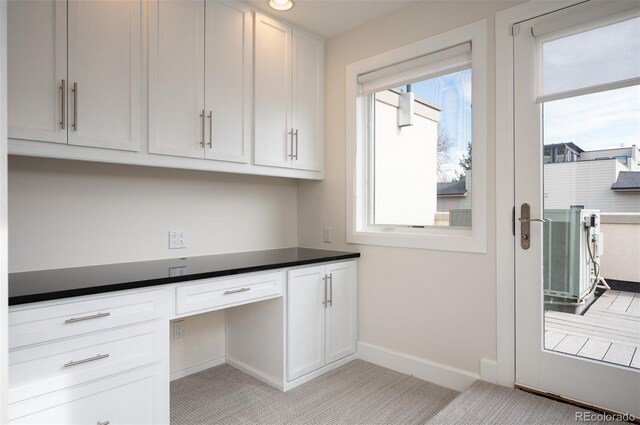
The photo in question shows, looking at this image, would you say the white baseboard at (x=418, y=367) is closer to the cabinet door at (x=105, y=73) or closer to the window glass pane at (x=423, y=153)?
the window glass pane at (x=423, y=153)

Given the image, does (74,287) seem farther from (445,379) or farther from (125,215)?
(445,379)

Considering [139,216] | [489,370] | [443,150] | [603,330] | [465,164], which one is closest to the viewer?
[603,330]

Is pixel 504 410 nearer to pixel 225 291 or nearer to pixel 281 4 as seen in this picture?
pixel 225 291

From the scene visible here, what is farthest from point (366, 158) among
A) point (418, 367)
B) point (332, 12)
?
point (418, 367)

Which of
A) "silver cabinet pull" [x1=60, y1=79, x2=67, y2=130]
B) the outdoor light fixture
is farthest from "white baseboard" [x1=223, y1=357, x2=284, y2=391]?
the outdoor light fixture

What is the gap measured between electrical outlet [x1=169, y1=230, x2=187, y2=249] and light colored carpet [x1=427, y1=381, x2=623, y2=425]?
5.79ft

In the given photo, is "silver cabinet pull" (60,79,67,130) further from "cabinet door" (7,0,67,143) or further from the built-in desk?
the built-in desk

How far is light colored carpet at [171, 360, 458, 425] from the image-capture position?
1976 millimetres

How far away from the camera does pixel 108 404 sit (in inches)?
61.3

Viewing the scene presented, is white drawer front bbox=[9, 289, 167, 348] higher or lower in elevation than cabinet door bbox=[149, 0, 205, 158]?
lower

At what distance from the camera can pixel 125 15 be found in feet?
6.18

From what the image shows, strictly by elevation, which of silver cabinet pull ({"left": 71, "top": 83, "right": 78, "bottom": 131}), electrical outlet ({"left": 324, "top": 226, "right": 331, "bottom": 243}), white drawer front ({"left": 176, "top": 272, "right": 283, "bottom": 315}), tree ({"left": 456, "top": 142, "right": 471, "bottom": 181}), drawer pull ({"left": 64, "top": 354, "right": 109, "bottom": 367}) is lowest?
drawer pull ({"left": 64, "top": 354, "right": 109, "bottom": 367})

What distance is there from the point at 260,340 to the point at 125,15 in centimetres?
202

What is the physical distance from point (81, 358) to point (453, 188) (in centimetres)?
218
